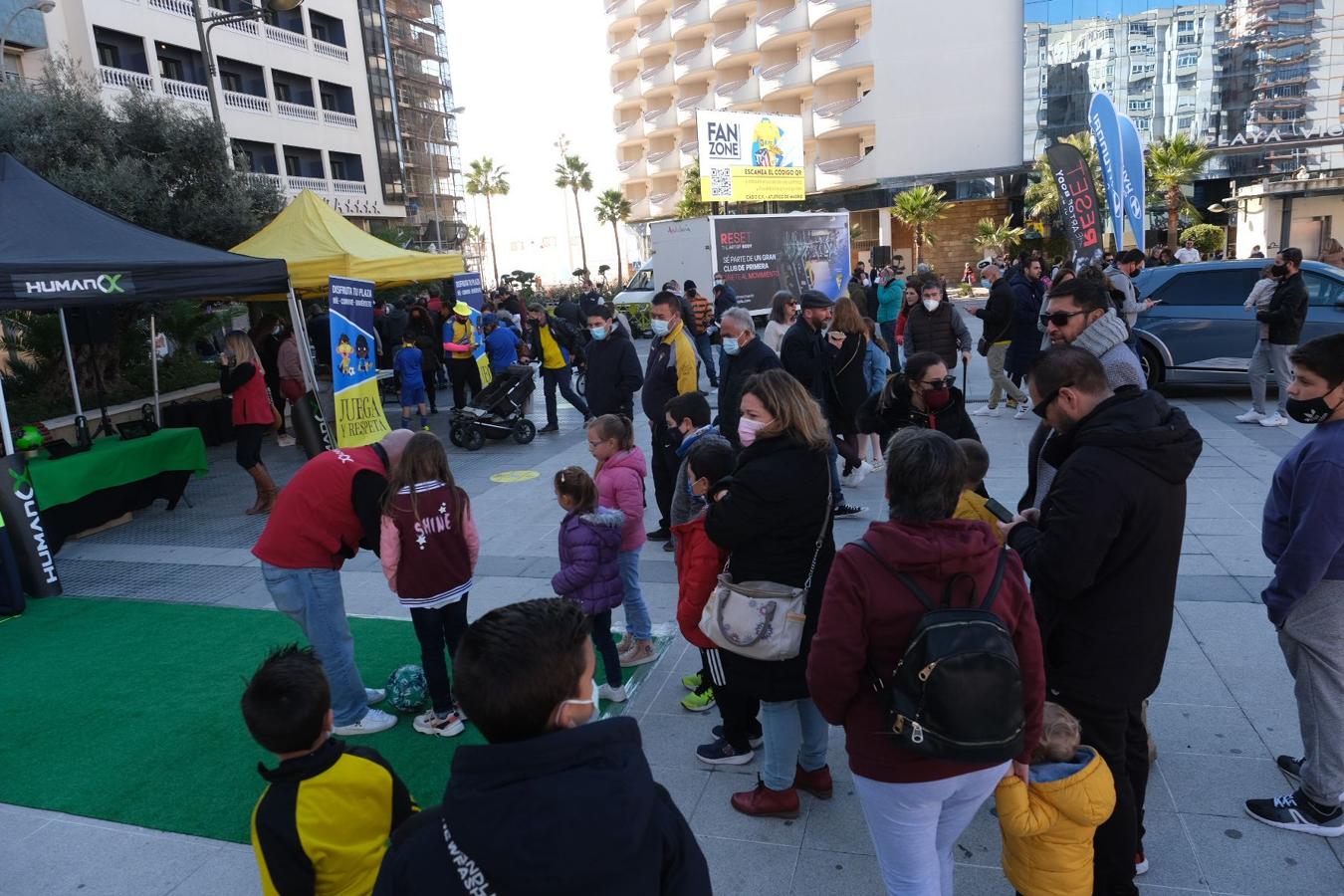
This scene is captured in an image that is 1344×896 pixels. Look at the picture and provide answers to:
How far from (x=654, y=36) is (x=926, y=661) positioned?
56897 mm

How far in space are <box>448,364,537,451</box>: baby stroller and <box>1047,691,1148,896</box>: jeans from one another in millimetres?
9006

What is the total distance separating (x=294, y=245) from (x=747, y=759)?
30.1 feet

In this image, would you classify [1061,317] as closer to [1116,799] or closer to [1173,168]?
[1116,799]

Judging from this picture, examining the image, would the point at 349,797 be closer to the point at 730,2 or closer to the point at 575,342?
the point at 575,342

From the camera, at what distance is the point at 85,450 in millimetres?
8125

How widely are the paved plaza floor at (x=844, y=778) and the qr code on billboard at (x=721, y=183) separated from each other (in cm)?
1701

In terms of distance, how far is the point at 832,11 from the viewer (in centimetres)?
4088

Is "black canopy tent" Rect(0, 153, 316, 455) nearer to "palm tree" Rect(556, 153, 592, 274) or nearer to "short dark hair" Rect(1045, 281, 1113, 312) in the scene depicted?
"short dark hair" Rect(1045, 281, 1113, 312)

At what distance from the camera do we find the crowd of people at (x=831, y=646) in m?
1.42

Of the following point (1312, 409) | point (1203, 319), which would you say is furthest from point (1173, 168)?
point (1312, 409)

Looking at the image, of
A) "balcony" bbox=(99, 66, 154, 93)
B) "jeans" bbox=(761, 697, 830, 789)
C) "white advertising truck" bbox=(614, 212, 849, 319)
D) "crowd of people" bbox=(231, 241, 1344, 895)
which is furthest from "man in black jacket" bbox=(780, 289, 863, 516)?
"balcony" bbox=(99, 66, 154, 93)

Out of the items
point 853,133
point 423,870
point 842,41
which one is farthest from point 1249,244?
point 423,870

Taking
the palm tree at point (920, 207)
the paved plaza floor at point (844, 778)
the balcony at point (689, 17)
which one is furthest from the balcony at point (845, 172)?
the paved plaza floor at point (844, 778)

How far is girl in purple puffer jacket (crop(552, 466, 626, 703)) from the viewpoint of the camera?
3.98 meters
